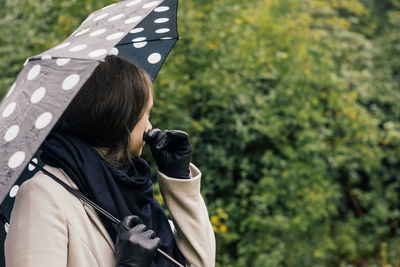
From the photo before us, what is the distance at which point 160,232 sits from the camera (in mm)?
1721

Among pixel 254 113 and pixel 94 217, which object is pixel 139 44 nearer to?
pixel 94 217

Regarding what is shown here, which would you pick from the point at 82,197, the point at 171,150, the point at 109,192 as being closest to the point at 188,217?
the point at 171,150

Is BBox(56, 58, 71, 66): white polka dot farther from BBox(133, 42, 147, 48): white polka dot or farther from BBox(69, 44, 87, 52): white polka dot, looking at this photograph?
BBox(133, 42, 147, 48): white polka dot

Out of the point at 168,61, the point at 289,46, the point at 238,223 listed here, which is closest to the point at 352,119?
the point at 289,46

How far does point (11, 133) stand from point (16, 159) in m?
0.11

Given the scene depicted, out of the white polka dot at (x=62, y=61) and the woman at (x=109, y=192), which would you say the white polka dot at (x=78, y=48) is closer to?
the white polka dot at (x=62, y=61)

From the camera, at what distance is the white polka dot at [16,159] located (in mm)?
1117

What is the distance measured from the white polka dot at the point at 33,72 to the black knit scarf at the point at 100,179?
0.77 feet

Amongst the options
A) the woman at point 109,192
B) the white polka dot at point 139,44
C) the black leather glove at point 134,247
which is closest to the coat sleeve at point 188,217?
the woman at point 109,192

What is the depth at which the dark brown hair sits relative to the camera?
1.47m

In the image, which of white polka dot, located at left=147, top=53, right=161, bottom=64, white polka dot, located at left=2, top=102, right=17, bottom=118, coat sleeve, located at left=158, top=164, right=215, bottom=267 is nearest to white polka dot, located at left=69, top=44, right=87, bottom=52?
white polka dot, located at left=2, top=102, right=17, bottom=118

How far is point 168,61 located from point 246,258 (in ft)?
5.65

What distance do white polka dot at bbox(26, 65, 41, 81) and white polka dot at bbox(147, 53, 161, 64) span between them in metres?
0.84

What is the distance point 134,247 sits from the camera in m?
1.33
